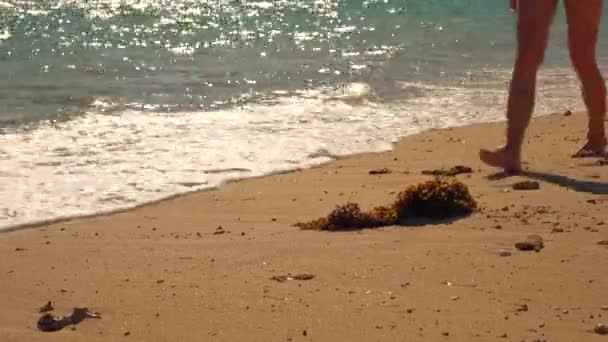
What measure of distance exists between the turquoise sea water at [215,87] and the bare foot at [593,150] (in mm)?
1357

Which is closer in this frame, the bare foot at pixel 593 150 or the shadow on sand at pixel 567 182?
the shadow on sand at pixel 567 182

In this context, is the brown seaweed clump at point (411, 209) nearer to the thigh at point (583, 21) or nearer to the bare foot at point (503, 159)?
the bare foot at point (503, 159)

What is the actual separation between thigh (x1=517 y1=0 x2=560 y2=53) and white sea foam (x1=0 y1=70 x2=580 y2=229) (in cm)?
155

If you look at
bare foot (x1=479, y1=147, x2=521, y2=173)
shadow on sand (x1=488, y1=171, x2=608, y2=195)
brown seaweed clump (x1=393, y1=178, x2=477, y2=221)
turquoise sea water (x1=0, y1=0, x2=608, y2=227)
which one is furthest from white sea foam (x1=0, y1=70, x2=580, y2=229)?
brown seaweed clump (x1=393, y1=178, x2=477, y2=221)

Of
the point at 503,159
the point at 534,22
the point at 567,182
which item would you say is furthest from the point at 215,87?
the point at 567,182

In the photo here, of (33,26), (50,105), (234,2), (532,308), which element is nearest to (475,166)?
(532,308)

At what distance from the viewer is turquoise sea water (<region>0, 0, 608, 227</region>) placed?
6.34 m

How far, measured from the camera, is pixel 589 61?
5977mm

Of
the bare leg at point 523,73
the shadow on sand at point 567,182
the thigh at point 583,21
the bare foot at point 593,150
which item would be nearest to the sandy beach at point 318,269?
the shadow on sand at point 567,182

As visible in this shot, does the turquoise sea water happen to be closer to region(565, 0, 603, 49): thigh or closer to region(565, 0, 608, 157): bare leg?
region(565, 0, 608, 157): bare leg

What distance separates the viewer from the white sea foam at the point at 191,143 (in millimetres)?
5805

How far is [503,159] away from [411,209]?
974mm

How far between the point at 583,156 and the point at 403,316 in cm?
292

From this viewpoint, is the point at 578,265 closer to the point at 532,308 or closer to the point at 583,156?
the point at 532,308
